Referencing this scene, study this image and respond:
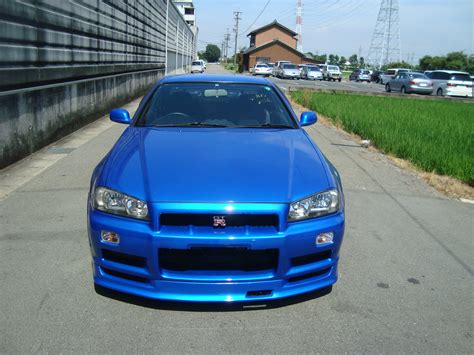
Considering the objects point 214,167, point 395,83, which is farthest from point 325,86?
point 214,167

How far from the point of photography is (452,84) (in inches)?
1163

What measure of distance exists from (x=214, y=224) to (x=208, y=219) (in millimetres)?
48

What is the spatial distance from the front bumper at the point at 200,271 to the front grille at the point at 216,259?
0.03 m

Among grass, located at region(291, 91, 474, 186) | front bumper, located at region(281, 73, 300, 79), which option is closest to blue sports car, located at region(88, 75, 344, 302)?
grass, located at region(291, 91, 474, 186)

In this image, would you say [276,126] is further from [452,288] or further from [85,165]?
[85,165]

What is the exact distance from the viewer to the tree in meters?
178

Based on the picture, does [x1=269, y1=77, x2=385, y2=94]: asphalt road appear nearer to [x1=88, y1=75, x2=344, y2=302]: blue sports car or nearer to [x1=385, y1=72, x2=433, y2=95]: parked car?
[x1=385, y1=72, x2=433, y2=95]: parked car

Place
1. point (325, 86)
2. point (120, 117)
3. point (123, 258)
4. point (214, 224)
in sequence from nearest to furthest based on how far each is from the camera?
point (214, 224) < point (123, 258) < point (120, 117) < point (325, 86)

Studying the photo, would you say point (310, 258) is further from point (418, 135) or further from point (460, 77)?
point (460, 77)

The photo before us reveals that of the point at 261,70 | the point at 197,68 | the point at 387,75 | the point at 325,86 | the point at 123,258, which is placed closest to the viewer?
the point at 123,258

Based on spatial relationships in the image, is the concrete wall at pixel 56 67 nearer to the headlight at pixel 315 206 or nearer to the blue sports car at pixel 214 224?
the blue sports car at pixel 214 224

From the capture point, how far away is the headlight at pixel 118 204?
2922mm

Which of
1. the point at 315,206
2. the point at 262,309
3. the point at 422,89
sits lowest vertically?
the point at 262,309

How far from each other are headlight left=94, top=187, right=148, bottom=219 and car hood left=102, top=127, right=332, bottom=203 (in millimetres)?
46
